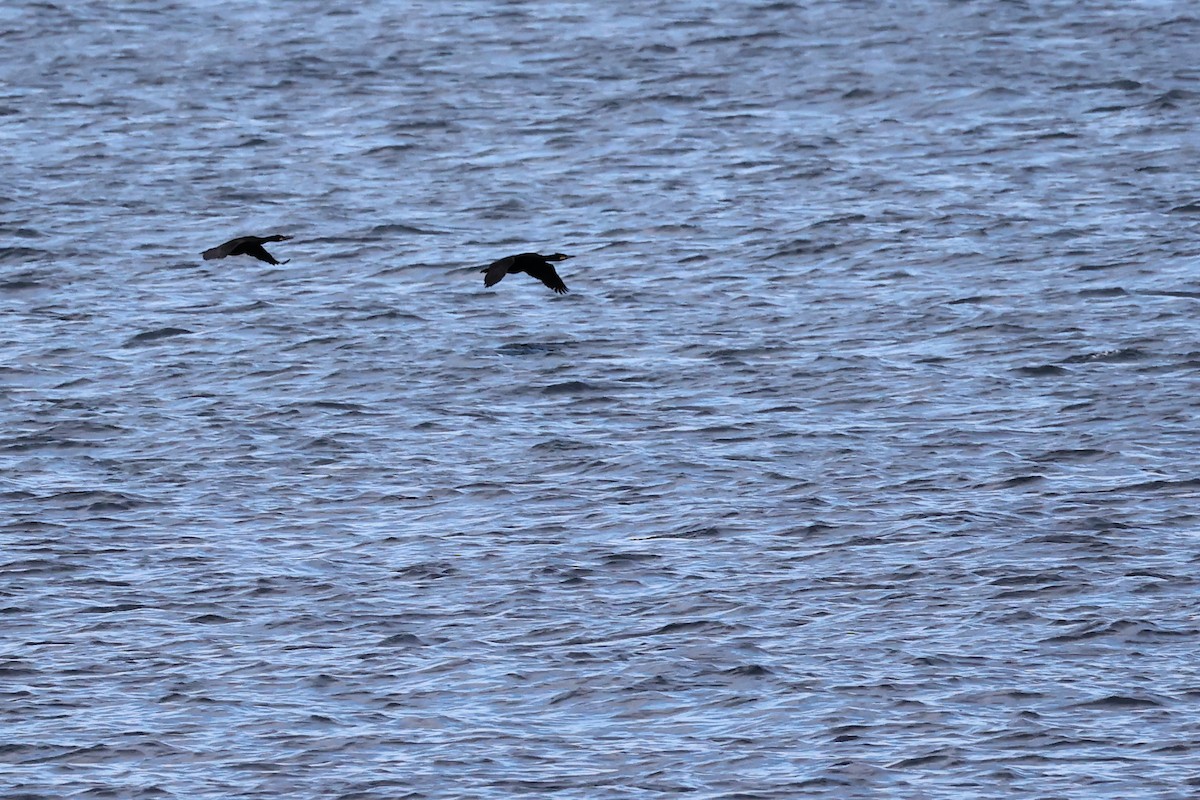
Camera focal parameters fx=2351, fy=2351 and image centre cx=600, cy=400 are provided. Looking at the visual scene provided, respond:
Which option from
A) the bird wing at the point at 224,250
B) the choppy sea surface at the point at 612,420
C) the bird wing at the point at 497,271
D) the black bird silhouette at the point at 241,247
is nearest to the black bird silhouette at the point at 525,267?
the bird wing at the point at 497,271

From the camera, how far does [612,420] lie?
986 inches

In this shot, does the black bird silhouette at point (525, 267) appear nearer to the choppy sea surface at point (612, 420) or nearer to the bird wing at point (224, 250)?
the choppy sea surface at point (612, 420)

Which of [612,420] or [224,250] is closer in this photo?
[224,250]

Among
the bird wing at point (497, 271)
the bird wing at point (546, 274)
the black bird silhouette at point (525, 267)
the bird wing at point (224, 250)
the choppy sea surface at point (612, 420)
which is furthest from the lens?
the bird wing at point (546, 274)

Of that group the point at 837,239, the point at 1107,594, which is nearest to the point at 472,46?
Result: the point at 837,239

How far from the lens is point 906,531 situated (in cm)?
2139

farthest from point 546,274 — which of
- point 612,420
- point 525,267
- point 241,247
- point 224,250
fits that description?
point 224,250

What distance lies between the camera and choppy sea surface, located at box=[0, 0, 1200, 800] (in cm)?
1755

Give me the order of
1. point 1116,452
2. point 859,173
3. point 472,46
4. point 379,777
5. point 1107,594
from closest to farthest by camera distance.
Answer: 1. point 379,777
2. point 1107,594
3. point 1116,452
4. point 859,173
5. point 472,46

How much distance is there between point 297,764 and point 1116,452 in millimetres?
9985

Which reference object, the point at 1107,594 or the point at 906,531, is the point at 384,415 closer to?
the point at 906,531

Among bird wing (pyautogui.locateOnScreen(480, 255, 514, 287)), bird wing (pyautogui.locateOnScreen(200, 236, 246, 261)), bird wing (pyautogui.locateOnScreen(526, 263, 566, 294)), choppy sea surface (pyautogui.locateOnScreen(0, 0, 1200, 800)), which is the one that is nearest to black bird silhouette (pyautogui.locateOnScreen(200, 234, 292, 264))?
bird wing (pyautogui.locateOnScreen(200, 236, 246, 261))

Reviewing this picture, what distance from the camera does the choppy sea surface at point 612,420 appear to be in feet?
57.6

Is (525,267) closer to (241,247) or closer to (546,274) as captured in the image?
(546,274)
